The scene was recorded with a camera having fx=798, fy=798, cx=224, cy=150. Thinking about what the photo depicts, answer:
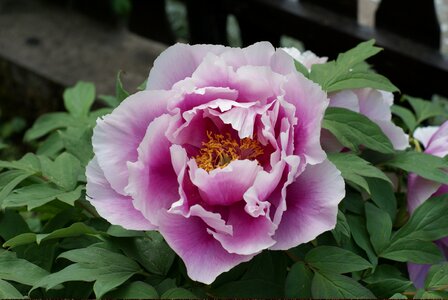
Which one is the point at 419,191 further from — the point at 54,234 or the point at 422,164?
the point at 54,234

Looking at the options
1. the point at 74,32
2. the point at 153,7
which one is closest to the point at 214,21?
the point at 153,7

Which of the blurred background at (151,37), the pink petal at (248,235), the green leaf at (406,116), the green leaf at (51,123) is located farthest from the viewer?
the blurred background at (151,37)

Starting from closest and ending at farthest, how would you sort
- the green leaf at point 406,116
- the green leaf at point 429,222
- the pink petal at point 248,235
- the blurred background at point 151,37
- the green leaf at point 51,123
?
the pink petal at point 248,235, the green leaf at point 429,222, the green leaf at point 406,116, the green leaf at point 51,123, the blurred background at point 151,37

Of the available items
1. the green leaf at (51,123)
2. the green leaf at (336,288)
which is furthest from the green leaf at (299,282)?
the green leaf at (51,123)

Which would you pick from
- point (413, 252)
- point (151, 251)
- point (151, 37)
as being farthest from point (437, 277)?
point (151, 37)

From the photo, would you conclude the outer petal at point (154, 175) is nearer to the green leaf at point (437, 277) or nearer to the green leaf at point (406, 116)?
the green leaf at point (437, 277)

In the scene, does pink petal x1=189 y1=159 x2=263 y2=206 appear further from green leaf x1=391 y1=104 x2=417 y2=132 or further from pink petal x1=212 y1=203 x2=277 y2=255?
green leaf x1=391 y1=104 x2=417 y2=132

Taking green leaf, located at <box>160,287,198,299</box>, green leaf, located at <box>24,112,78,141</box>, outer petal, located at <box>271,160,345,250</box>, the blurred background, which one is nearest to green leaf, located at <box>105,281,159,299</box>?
green leaf, located at <box>160,287,198,299</box>
